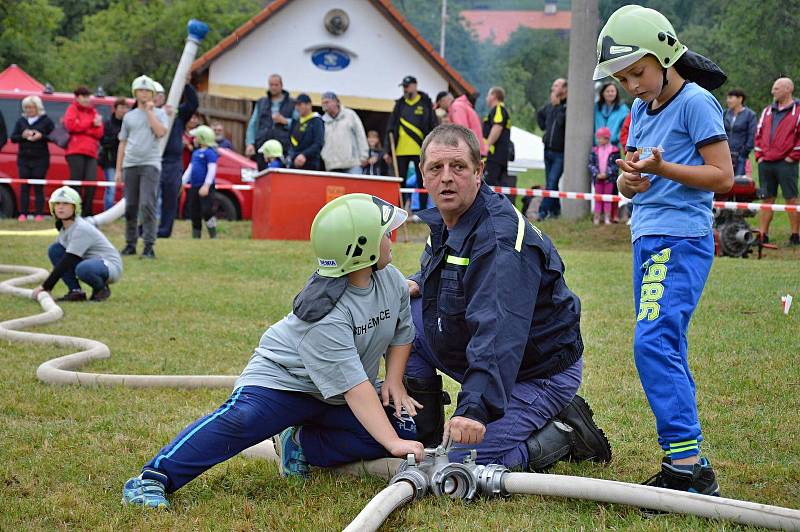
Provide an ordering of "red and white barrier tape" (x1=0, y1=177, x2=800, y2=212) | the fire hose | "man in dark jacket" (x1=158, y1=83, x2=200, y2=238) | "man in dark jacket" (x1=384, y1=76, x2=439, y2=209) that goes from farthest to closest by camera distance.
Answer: "man in dark jacket" (x1=384, y1=76, x2=439, y2=209) < "man in dark jacket" (x1=158, y1=83, x2=200, y2=238) < "red and white barrier tape" (x1=0, y1=177, x2=800, y2=212) < the fire hose

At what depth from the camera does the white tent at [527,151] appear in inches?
1175

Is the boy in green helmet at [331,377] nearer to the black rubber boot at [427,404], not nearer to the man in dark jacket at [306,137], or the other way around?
the black rubber boot at [427,404]

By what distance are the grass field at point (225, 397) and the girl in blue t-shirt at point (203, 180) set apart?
5.61 metres

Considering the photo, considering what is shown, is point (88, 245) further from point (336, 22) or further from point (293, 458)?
point (336, 22)

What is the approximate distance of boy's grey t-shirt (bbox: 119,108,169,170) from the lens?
12.1 meters

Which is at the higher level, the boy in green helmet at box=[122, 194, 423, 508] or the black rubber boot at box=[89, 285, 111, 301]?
the boy in green helmet at box=[122, 194, 423, 508]

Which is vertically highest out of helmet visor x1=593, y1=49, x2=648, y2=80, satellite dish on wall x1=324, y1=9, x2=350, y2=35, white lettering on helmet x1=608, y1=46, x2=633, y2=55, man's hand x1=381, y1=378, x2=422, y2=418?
satellite dish on wall x1=324, y1=9, x2=350, y2=35

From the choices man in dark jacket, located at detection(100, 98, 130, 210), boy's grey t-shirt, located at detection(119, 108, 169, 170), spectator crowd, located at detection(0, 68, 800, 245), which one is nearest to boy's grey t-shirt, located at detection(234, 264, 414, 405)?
boy's grey t-shirt, located at detection(119, 108, 169, 170)

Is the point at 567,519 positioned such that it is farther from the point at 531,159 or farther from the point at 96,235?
the point at 531,159

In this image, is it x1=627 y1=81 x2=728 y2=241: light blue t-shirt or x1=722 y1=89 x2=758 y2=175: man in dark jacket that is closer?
x1=627 y1=81 x2=728 y2=241: light blue t-shirt

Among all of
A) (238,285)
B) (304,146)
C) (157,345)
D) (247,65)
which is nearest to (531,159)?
(247,65)

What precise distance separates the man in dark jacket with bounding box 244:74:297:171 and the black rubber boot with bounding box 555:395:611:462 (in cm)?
1200

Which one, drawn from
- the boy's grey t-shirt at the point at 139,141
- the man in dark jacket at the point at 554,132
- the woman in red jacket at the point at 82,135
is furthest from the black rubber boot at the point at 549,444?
the woman in red jacket at the point at 82,135

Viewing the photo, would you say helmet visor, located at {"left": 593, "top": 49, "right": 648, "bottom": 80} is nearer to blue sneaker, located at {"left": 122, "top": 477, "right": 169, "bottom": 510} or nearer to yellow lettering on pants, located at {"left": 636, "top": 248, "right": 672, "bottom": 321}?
yellow lettering on pants, located at {"left": 636, "top": 248, "right": 672, "bottom": 321}
